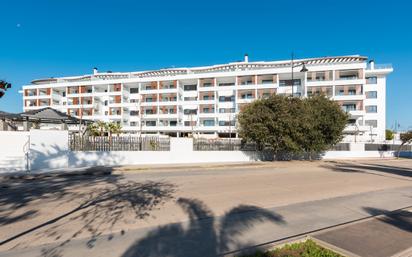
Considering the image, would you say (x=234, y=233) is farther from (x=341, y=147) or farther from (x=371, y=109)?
(x=371, y=109)

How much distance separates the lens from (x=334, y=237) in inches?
183

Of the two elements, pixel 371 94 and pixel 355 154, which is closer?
pixel 355 154

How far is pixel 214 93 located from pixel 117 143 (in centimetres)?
3497

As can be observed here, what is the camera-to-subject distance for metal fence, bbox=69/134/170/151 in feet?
53.7

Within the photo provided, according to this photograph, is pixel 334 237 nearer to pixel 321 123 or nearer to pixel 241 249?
pixel 241 249

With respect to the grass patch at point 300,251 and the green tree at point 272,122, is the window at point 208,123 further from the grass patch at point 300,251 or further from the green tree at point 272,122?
the grass patch at point 300,251

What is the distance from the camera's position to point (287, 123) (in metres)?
20.1

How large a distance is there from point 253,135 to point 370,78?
4654cm

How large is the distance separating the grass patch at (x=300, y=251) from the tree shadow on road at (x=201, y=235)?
641 mm

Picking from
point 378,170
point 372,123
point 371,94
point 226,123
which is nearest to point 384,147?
point 372,123

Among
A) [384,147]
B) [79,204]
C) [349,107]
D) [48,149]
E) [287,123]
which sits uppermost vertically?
[349,107]

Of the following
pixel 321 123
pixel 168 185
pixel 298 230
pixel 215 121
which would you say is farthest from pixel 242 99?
pixel 298 230

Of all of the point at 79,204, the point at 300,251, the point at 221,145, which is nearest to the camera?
the point at 300,251

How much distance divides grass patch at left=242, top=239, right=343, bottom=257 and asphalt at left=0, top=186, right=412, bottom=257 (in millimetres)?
385
